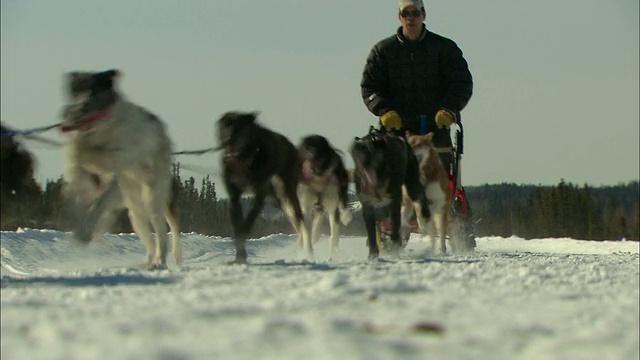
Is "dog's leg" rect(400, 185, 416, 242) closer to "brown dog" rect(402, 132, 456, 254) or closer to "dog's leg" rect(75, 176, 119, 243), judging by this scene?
"brown dog" rect(402, 132, 456, 254)

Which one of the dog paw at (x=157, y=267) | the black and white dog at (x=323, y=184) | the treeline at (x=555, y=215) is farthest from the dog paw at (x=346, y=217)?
the treeline at (x=555, y=215)

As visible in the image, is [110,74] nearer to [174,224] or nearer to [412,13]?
[174,224]

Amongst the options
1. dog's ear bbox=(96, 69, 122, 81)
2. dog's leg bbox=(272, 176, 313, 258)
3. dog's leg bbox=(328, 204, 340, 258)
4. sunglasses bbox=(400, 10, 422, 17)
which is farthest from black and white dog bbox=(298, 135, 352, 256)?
dog's ear bbox=(96, 69, 122, 81)

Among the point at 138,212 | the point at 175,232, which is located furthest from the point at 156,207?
the point at 175,232

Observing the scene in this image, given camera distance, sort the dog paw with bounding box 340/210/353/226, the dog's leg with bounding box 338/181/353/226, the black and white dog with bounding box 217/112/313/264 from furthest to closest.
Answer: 1. the dog paw with bounding box 340/210/353/226
2. the dog's leg with bounding box 338/181/353/226
3. the black and white dog with bounding box 217/112/313/264

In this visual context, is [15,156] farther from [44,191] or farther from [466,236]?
[466,236]

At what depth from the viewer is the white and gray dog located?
24.4 ft

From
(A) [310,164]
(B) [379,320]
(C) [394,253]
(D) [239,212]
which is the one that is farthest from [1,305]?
(A) [310,164]

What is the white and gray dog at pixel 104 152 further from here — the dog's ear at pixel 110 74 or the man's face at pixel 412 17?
the man's face at pixel 412 17

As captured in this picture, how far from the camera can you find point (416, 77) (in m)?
10.9

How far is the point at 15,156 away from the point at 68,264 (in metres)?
5.41

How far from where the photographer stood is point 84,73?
761 cm

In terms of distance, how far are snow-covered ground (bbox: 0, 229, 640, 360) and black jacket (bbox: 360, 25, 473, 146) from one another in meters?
4.74

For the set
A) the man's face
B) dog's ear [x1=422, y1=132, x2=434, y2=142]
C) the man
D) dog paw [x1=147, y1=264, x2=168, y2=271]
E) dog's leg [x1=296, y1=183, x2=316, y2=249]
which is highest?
the man's face
